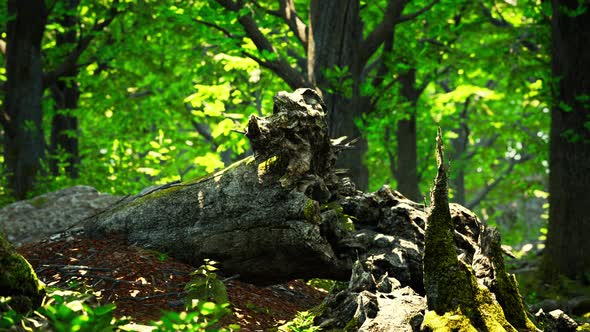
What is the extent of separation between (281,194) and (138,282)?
1917mm

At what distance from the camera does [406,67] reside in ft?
42.1

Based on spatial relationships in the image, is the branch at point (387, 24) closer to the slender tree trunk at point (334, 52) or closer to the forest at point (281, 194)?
the forest at point (281, 194)

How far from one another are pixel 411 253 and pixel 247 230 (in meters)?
1.98

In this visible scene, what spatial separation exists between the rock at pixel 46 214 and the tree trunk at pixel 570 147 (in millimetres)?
9114

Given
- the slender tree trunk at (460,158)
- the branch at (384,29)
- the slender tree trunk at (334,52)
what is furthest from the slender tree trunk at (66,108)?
the slender tree trunk at (460,158)

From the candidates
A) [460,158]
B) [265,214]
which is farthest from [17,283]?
[460,158]

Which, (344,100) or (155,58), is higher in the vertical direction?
(155,58)

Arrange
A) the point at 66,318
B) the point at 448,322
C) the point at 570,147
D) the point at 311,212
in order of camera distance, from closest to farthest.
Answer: the point at 66,318
the point at 448,322
the point at 311,212
the point at 570,147

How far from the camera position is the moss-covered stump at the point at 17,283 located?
4.62 m

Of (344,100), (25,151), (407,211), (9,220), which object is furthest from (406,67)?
(25,151)

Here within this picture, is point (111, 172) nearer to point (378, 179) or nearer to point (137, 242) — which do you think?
point (137, 242)

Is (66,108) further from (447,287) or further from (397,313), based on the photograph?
(447,287)

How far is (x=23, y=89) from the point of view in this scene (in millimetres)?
14492

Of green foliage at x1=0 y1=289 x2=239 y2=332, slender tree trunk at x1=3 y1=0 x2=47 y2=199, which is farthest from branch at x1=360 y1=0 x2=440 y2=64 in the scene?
green foliage at x1=0 y1=289 x2=239 y2=332
